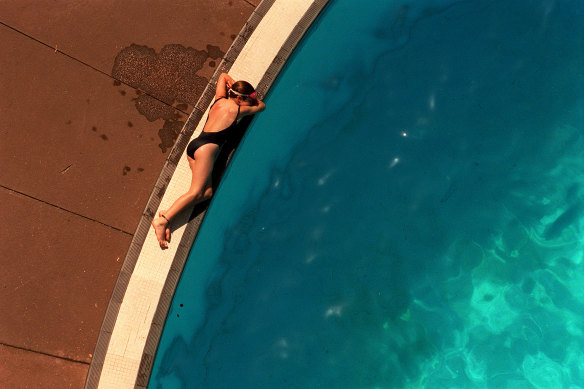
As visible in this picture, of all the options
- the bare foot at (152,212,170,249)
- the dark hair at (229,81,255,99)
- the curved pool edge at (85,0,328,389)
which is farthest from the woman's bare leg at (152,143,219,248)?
the dark hair at (229,81,255,99)

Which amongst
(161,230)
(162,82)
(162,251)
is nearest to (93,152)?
(162,82)

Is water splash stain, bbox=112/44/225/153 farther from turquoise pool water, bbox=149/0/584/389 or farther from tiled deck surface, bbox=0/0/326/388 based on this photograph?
turquoise pool water, bbox=149/0/584/389

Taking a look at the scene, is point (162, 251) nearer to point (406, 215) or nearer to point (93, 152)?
point (93, 152)

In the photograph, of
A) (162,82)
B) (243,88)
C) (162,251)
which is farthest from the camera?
(162,82)

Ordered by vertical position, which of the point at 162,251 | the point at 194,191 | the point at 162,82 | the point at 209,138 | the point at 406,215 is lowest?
the point at 162,251

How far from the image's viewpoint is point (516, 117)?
5.76m

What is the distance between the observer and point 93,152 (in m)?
5.27

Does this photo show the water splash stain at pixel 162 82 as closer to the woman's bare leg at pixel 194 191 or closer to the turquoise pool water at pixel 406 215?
the woman's bare leg at pixel 194 191

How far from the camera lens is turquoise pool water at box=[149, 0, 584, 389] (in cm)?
532

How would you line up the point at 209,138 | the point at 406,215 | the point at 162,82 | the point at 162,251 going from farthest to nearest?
1. the point at 406,215
2. the point at 162,82
3. the point at 162,251
4. the point at 209,138

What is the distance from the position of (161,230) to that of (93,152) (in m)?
1.58

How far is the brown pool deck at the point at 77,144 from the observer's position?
5.02m

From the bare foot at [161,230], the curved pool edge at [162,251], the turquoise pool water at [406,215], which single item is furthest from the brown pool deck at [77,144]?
the turquoise pool water at [406,215]

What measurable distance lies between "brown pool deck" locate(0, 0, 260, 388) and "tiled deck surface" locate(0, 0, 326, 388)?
1cm
